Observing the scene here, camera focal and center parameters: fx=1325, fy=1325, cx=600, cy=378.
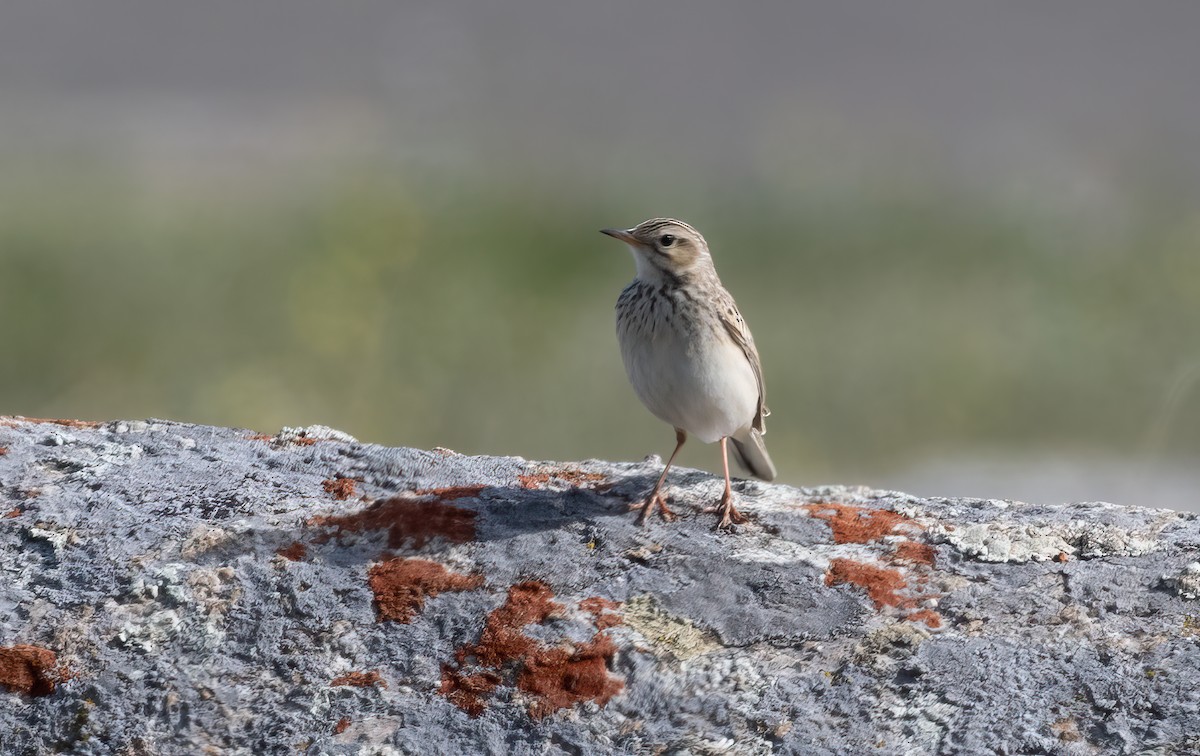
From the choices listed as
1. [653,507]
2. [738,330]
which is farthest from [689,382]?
[653,507]

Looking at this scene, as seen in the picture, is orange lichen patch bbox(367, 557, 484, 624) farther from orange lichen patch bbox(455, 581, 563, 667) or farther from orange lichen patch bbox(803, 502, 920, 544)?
orange lichen patch bbox(803, 502, 920, 544)

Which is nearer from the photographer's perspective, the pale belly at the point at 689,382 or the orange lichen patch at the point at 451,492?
the orange lichen patch at the point at 451,492

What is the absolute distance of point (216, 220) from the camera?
472 inches

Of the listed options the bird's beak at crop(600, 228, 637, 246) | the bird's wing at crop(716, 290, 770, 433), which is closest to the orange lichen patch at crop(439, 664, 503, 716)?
the bird's wing at crop(716, 290, 770, 433)

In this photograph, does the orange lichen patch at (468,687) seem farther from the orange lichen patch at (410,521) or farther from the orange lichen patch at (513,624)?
the orange lichen patch at (410,521)

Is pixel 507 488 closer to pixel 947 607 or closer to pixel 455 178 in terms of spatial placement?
pixel 947 607

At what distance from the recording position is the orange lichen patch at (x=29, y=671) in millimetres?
3219

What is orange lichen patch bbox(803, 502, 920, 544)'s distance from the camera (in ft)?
12.7

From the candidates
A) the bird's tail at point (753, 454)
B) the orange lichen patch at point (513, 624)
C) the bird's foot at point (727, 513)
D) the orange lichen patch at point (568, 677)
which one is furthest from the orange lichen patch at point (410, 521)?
the bird's tail at point (753, 454)

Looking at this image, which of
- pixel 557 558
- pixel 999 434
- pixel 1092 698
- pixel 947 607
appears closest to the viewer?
pixel 1092 698

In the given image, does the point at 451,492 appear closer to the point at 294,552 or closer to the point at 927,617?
the point at 294,552

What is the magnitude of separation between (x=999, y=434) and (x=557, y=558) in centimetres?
854

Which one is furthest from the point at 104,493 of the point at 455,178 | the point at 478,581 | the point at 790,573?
the point at 455,178

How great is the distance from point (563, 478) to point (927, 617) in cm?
135
